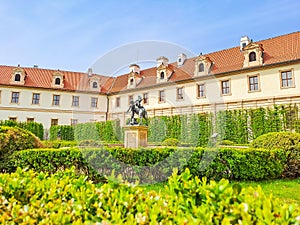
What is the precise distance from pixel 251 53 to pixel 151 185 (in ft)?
57.6

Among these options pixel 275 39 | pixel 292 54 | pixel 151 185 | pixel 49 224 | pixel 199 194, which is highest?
pixel 275 39

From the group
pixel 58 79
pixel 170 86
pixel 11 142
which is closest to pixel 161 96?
pixel 170 86

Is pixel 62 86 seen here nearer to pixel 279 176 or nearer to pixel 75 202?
pixel 279 176

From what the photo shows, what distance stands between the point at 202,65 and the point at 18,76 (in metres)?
21.8

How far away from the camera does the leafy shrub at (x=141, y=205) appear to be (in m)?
1.59

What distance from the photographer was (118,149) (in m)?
7.25

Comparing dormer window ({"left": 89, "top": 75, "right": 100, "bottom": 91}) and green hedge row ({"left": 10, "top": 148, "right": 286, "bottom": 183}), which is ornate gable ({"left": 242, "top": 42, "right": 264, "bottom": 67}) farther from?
dormer window ({"left": 89, "top": 75, "right": 100, "bottom": 91})

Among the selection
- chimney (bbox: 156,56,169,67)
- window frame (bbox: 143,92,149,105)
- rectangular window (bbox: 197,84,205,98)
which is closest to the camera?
rectangular window (bbox: 197,84,205,98)

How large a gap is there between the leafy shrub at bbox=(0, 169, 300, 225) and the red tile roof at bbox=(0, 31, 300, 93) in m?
19.5

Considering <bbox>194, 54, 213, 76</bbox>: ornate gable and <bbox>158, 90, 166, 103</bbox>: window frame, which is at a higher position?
<bbox>194, 54, 213, 76</bbox>: ornate gable

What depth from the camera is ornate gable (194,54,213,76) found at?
23.2 m

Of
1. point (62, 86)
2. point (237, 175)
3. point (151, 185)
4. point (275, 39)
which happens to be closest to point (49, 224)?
point (151, 185)

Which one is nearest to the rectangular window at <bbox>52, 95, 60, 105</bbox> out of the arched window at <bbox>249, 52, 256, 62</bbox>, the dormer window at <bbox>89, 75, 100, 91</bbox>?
the dormer window at <bbox>89, 75, 100, 91</bbox>

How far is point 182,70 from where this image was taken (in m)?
26.5
